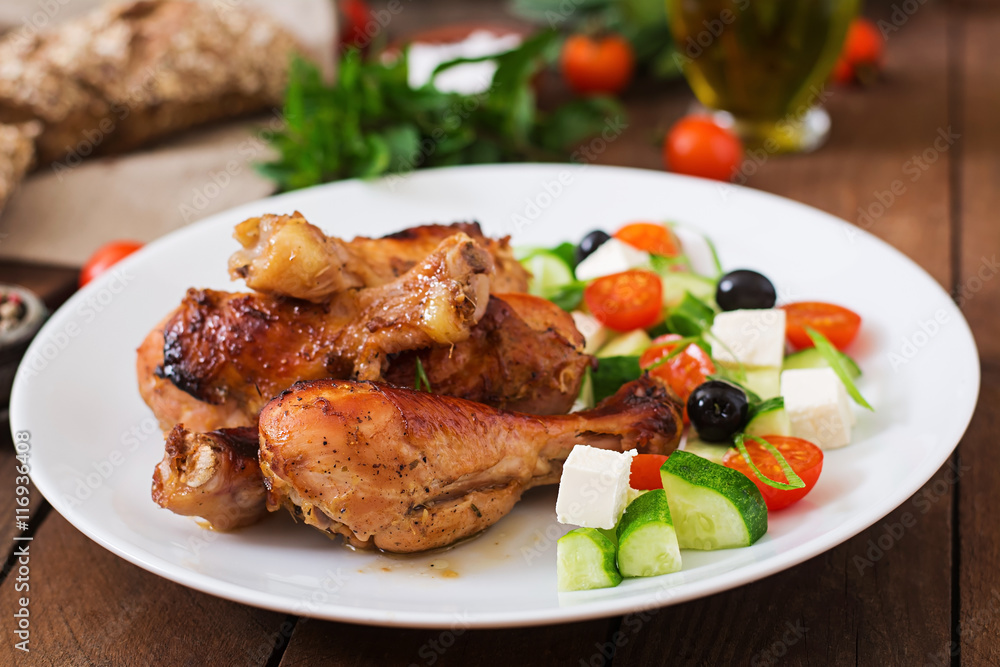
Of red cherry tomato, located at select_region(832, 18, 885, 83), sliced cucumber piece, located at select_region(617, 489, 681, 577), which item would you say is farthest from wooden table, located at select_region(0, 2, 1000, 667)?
red cherry tomato, located at select_region(832, 18, 885, 83)

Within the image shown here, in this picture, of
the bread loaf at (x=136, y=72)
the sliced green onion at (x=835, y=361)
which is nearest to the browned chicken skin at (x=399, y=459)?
the sliced green onion at (x=835, y=361)

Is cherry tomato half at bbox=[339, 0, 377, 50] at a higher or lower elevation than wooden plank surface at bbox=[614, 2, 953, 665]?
lower

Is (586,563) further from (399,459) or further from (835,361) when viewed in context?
(835,361)

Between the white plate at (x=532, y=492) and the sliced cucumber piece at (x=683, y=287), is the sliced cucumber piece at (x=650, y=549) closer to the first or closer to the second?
the white plate at (x=532, y=492)

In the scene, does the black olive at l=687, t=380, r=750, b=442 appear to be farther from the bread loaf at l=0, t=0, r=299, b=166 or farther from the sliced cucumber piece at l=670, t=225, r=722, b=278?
the bread loaf at l=0, t=0, r=299, b=166

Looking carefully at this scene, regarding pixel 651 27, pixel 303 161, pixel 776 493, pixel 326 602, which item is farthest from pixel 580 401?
pixel 651 27

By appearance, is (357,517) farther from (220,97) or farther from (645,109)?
(645,109)
